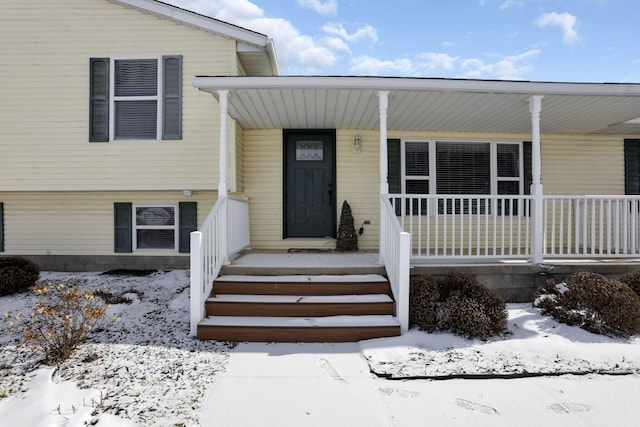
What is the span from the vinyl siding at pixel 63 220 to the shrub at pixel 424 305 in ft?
16.3

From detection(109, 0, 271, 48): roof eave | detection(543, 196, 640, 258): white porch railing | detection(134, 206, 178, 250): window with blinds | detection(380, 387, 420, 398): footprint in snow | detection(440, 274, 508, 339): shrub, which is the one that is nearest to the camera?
detection(380, 387, 420, 398): footprint in snow

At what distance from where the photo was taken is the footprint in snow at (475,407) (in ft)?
8.52

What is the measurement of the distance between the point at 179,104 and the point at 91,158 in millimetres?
1888

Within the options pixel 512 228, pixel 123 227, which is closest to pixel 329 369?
pixel 512 228

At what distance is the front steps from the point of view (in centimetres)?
388

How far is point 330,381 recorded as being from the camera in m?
3.02

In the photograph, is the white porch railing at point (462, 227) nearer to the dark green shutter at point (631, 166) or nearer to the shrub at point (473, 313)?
the shrub at point (473, 313)

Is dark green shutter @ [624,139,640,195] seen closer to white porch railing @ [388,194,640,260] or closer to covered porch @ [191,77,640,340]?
white porch railing @ [388,194,640,260]

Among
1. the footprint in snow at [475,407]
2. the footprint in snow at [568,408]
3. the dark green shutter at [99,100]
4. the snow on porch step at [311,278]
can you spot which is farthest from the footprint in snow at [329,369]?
the dark green shutter at [99,100]

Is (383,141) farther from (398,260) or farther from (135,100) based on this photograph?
(135,100)

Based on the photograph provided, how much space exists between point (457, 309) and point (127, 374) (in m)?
3.30

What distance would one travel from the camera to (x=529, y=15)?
8.84 metres

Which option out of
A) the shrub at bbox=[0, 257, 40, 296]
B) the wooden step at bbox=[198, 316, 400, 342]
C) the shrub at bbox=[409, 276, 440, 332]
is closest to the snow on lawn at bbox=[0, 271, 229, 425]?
the wooden step at bbox=[198, 316, 400, 342]

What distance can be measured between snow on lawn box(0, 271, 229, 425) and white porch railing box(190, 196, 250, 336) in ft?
1.52
